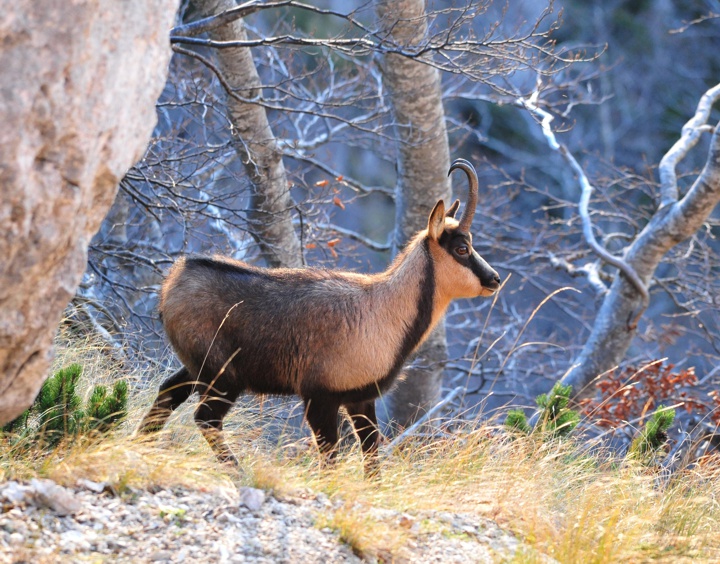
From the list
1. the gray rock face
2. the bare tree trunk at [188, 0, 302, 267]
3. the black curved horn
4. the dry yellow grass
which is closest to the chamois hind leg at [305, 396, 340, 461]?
the dry yellow grass

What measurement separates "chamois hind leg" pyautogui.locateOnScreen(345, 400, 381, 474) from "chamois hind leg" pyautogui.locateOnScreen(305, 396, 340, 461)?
28 centimetres

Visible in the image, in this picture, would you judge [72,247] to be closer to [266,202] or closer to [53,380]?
[53,380]

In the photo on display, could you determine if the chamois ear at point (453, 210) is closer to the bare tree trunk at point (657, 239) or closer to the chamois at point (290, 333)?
the chamois at point (290, 333)

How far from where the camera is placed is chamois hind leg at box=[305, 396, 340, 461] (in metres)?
5.35

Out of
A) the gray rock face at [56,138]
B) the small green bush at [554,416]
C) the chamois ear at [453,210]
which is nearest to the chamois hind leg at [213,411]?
the gray rock face at [56,138]

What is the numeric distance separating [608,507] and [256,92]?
4.79m

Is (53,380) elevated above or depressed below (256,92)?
below

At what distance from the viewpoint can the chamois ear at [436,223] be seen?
5606 millimetres

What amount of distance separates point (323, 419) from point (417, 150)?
3.83 meters

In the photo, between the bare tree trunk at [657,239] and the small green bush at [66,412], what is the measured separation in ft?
15.3

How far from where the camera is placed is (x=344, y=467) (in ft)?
15.5

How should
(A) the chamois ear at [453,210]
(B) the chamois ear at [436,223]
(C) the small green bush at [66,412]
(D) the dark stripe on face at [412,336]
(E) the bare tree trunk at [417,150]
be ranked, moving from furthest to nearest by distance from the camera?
(E) the bare tree trunk at [417,150]
(A) the chamois ear at [453,210]
(B) the chamois ear at [436,223]
(D) the dark stripe on face at [412,336]
(C) the small green bush at [66,412]

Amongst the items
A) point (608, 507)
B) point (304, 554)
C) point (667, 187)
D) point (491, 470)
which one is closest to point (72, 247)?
point (304, 554)

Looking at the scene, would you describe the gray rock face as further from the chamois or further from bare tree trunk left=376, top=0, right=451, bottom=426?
bare tree trunk left=376, top=0, right=451, bottom=426
